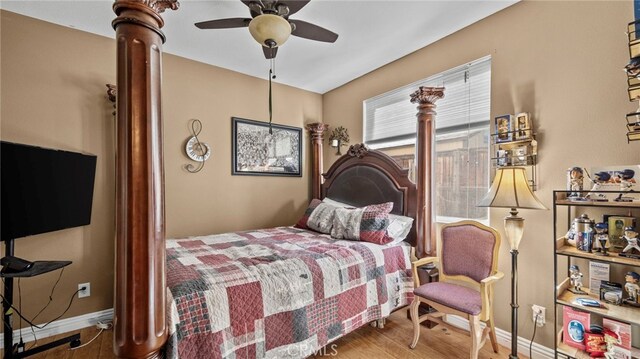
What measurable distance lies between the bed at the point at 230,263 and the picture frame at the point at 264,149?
0.96 meters

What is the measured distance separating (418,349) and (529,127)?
1.87 m

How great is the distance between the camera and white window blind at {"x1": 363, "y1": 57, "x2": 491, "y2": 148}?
2.40m

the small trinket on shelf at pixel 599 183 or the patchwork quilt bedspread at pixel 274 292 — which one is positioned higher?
the small trinket on shelf at pixel 599 183

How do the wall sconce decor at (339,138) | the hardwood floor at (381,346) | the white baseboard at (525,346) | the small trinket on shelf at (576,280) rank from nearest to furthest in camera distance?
the small trinket on shelf at (576,280)
the white baseboard at (525,346)
the hardwood floor at (381,346)
the wall sconce decor at (339,138)

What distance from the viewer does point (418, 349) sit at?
6.93 feet

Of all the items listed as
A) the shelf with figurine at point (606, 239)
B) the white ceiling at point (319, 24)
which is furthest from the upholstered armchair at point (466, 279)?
the white ceiling at point (319, 24)

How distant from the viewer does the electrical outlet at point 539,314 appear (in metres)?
1.96

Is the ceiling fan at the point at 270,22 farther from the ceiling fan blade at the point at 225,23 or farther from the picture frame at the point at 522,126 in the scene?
the picture frame at the point at 522,126

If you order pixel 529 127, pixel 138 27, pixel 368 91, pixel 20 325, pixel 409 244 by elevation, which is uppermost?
pixel 368 91

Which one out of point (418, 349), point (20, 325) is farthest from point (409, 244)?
point (20, 325)

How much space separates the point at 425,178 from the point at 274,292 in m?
1.67

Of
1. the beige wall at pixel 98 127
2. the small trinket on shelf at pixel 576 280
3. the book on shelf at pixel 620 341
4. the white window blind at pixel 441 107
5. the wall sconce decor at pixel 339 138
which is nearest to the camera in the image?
the book on shelf at pixel 620 341

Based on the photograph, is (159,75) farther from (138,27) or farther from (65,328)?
(65,328)

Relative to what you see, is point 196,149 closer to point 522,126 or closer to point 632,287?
point 522,126
